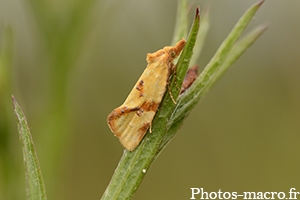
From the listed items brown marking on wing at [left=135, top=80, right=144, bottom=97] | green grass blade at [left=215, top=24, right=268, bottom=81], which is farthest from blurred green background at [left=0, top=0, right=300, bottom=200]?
green grass blade at [left=215, top=24, right=268, bottom=81]

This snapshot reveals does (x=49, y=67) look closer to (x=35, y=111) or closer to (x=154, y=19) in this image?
(x=35, y=111)

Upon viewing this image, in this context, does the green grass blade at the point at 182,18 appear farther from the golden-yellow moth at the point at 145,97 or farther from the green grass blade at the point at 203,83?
the green grass blade at the point at 203,83

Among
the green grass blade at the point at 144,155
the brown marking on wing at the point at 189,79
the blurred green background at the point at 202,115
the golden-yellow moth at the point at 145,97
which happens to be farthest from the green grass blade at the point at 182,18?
the blurred green background at the point at 202,115

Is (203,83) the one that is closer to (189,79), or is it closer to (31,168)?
(189,79)

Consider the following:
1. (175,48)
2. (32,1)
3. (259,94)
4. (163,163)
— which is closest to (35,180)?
(175,48)

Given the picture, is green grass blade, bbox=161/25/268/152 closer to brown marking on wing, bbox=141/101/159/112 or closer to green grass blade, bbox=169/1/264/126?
green grass blade, bbox=169/1/264/126

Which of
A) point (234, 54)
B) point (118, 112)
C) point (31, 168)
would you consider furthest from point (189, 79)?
point (31, 168)
